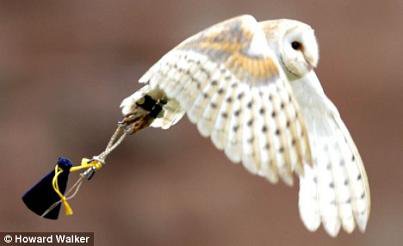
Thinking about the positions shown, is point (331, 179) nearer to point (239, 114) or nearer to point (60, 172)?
point (239, 114)

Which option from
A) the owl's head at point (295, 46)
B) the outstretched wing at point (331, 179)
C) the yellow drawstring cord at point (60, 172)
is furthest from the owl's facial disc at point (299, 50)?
the yellow drawstring cord at point (60, 172)

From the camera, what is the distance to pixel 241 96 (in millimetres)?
1178

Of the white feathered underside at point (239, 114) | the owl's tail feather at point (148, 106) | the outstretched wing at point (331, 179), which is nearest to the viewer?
the white feathered underside at point (239, 114)

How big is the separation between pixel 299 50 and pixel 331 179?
0.22 metres

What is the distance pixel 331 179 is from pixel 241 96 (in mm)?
252

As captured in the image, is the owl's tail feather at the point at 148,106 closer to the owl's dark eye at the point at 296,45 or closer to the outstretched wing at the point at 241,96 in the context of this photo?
the outstretched wing at the point at 241,96

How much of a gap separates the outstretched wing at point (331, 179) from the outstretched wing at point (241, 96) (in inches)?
6.0

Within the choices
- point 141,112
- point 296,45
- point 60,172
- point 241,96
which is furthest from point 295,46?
point 60,172

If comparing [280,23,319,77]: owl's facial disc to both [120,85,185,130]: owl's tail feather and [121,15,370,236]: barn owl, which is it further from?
[120,85,185,130]: owl's tail feather

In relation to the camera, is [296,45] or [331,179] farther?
[331,179]

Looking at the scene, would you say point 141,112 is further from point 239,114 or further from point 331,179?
point 331,179

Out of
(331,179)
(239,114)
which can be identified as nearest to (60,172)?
(239,114)

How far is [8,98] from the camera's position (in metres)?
2.82

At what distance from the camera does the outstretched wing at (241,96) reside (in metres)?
1.15
